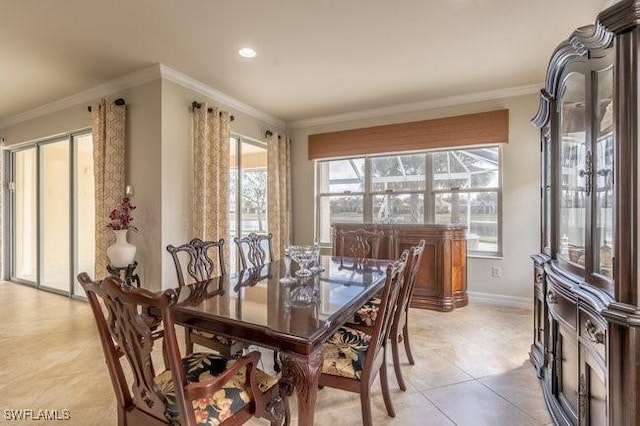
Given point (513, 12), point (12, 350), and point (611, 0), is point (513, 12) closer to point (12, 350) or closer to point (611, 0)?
point (611, 0)

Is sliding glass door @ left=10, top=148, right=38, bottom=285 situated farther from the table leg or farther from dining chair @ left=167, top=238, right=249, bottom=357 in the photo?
the table leg

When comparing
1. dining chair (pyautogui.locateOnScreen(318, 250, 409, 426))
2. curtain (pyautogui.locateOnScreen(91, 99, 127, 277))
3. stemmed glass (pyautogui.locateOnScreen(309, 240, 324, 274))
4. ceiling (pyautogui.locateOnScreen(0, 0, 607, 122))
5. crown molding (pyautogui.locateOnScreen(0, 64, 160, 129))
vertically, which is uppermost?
ceiling (pyautogui.locateOnScreen(0, 0, 607, 122))

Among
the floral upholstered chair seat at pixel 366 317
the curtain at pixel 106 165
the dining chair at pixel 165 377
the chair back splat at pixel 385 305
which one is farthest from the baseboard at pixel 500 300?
the curtain at pixel 106 165

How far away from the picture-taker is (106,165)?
3.57 m

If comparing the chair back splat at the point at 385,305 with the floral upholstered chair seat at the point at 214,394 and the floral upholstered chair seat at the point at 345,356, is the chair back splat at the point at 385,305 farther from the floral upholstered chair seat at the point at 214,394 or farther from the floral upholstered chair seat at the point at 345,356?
the floral upholstered chair seat at the point at 214,394

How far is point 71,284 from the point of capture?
432 cm

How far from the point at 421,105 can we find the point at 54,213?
5.44 m

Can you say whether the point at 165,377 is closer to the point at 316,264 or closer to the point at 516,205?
the point at 316,264

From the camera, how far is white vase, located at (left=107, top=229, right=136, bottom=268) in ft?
→ 10.5

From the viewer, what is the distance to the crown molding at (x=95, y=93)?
11.0ft

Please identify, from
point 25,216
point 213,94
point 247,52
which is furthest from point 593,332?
point 25,216

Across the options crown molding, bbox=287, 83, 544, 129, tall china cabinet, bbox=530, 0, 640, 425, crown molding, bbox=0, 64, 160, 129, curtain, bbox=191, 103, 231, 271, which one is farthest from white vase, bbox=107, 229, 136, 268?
tall china cabinet, bbox=530, 0, 640, 425

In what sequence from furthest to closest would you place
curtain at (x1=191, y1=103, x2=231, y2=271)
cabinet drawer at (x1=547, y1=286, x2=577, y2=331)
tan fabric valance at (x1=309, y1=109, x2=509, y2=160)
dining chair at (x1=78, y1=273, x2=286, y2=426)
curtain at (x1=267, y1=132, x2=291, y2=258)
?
curtain at (x1=267, y1=132, x2=291, y2=258), tan fabric valance at (x1=309, y1=109, x2=509, y2=160), curtain at (x1=191, y1=103, x2=231, y2=271), cabinet drawer at (x1=547, y1=286, x2=577, y2=331), dining chair at (x1=78, y1=273, x2=286, y2=426)

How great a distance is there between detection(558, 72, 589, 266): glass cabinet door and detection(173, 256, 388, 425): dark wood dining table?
3.53ft
